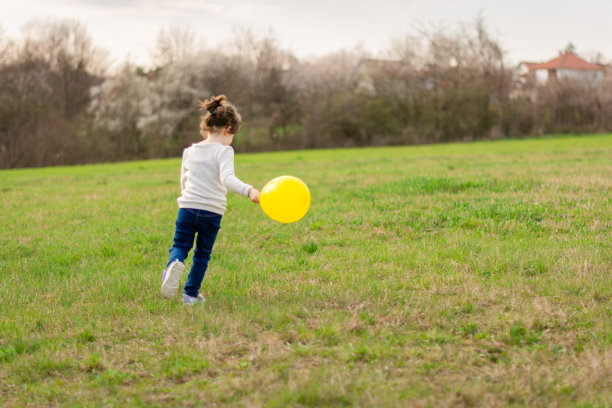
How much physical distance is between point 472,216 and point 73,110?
47.7 m

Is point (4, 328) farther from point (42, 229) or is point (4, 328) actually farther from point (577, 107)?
point (577, 107)

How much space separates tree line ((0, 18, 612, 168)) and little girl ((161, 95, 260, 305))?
35.8 m

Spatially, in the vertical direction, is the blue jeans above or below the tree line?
below

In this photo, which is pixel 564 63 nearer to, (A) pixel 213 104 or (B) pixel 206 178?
(A) pixel 213 104

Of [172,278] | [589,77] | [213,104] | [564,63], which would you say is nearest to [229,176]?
[213,104]

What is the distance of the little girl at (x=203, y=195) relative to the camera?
5086 millimetres

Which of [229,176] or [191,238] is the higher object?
[229,176]

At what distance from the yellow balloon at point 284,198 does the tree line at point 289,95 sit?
36.3 metres

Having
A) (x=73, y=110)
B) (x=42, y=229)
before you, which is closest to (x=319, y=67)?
Answer: (x=73, y=110)

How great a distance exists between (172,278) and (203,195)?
32.4 inches

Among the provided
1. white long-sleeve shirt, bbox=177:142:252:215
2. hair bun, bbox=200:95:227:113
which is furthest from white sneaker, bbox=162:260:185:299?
hair bun, bbox=200:95:227:113

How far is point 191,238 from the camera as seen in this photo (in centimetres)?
526

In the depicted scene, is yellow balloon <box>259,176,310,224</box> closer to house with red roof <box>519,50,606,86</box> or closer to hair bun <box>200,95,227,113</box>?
hair bun <box>200,95,227,113</box>

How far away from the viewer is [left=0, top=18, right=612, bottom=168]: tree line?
43.4 m
